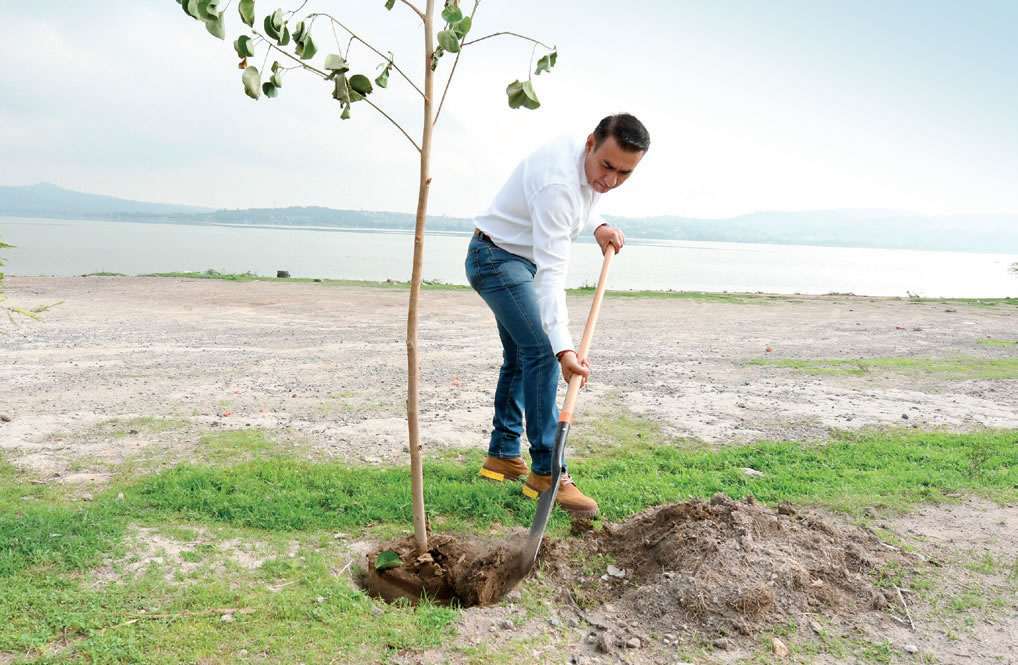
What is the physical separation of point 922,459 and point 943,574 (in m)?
1.97

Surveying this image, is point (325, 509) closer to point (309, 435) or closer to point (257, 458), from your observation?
point (257, 458)

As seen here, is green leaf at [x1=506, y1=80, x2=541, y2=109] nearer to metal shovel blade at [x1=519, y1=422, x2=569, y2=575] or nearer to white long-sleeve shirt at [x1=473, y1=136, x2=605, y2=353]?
white long-sleeve shirt at [x1=473, y1=136, x2=605, y2=353]

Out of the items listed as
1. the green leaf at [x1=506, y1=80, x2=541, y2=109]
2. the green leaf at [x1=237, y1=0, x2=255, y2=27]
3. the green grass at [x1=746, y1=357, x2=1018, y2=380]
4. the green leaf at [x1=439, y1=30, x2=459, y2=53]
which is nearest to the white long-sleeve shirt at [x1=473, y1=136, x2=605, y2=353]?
the green leaf at [x1=506, y1=80, x2=541, y2=109]

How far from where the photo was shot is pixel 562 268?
12.6 feet

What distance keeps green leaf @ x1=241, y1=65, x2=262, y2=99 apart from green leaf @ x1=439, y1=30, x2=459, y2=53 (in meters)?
0.66

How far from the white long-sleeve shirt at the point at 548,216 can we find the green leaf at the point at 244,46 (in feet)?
5.60

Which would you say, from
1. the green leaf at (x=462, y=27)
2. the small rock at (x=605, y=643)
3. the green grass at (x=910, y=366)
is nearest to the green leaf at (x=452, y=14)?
the green leaf at (x=462, y=27)

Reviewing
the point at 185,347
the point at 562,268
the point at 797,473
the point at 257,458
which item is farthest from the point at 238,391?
the point at 797,473

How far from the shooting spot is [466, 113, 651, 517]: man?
12.4ft

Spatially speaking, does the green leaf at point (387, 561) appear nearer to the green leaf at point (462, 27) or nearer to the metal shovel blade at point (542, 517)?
the metal shovel blade at point (542, 517)

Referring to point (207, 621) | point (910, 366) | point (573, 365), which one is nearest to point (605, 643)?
point (573, 365)

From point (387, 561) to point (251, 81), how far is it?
2.08m

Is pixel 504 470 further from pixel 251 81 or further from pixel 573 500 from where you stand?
pixel 251 81

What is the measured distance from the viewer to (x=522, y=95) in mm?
2801
